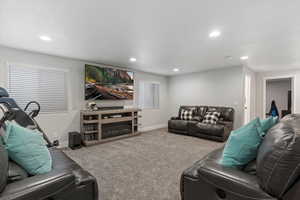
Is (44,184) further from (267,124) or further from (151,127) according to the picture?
(151,127)

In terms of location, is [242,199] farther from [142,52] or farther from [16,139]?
[142,52]

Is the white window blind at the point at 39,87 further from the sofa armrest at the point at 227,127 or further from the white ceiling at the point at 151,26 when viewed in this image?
the sofa armrest at the point at 227,127

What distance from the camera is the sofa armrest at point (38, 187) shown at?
34.9 inches

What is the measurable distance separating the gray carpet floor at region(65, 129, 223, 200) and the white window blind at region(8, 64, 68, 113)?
124cm

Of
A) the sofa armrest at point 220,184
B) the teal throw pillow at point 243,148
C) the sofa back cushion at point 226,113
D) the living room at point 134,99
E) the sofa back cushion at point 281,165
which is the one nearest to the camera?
the sofa back cushion at point 281,165

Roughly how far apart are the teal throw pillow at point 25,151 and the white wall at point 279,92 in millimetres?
10172

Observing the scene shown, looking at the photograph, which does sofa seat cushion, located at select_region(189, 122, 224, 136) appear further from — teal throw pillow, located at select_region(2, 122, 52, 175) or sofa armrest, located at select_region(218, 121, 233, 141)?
teal throw pillow, located at select_region(2, 122, 52, 175)

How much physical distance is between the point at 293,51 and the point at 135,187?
436 cm

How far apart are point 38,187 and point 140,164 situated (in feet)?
6.16

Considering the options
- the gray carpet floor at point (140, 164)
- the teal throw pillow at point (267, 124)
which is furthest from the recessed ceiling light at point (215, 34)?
the gray carpet floor at point (140, 164)

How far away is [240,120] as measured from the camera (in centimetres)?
463

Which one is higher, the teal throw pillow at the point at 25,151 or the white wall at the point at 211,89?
the white wall at the point at 211,89

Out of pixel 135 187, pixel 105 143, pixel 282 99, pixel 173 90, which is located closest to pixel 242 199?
pixel 135 187

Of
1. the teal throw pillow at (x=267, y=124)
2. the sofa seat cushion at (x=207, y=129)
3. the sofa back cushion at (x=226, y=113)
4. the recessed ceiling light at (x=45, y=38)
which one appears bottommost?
the sofa seat cushion at (x=207, y=129)
